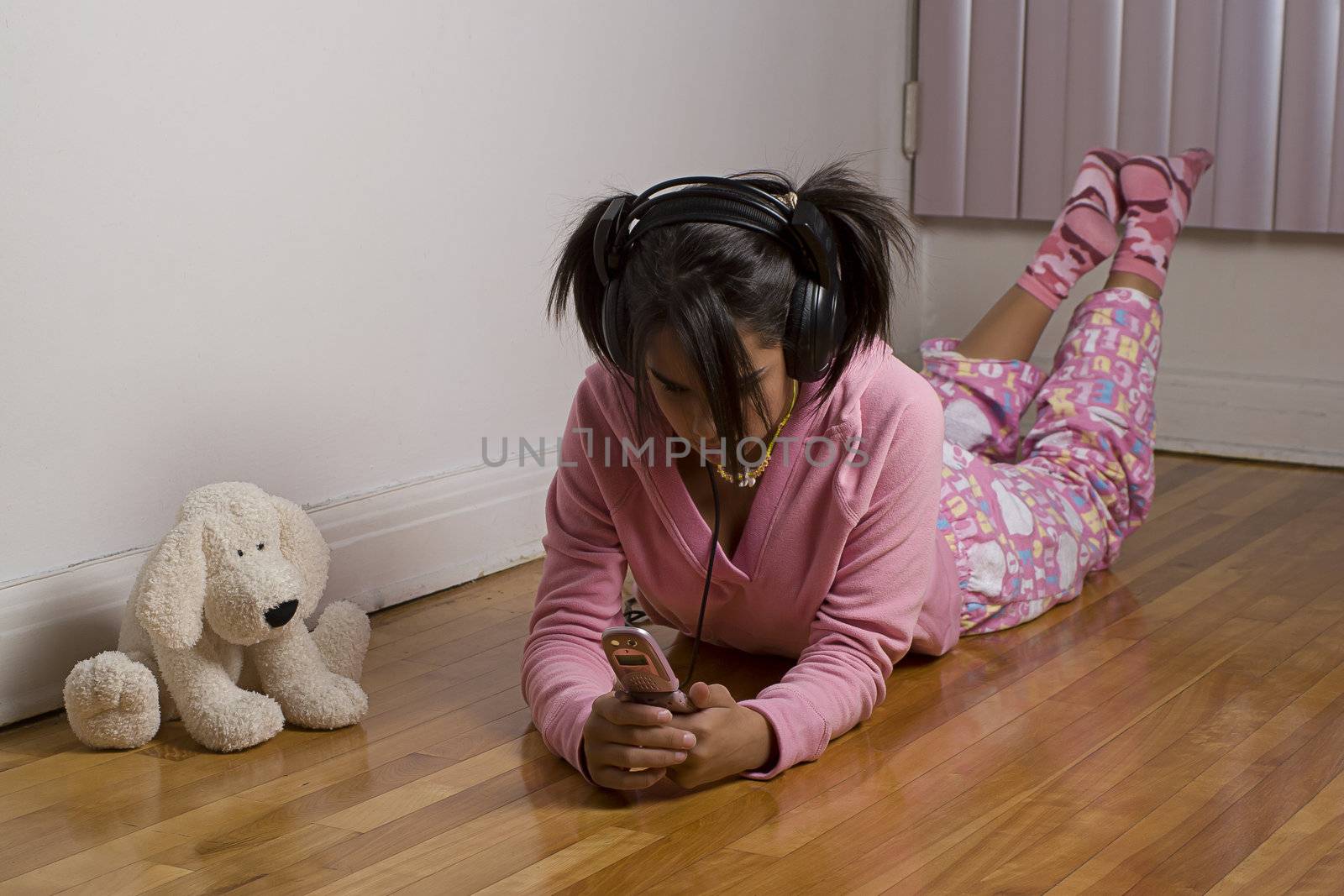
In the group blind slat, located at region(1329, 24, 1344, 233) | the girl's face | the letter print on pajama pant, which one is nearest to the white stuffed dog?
the girl's face

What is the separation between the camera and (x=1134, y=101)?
7.88ft

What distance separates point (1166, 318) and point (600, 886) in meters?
1.82

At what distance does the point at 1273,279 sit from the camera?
2.36 m

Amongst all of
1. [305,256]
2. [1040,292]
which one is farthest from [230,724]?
[1040,292]

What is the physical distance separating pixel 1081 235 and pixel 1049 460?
43 cm

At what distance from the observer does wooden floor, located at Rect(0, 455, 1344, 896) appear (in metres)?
0.99

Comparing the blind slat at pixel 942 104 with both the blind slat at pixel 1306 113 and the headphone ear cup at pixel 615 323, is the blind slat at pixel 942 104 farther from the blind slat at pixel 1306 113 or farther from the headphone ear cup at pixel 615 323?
the headphone ear cup at pixel 615 323

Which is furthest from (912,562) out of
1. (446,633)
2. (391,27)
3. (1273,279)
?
(1273,279)

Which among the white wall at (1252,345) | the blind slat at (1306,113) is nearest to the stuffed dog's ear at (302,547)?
the white wall at (1252,345)

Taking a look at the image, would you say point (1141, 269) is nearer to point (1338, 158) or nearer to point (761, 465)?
point (1338, 158)

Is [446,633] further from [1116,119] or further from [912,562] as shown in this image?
[1116,119]

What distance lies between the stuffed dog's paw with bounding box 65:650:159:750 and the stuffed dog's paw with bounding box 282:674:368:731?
0.12 m

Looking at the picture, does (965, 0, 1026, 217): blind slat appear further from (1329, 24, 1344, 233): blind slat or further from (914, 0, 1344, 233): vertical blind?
(1329, 24, 1344, 233): blind slat

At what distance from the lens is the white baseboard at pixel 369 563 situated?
133 cm
